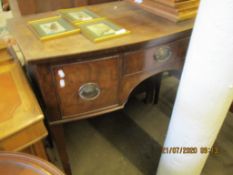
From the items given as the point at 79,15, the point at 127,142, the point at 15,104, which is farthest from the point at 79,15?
the point at 127,142

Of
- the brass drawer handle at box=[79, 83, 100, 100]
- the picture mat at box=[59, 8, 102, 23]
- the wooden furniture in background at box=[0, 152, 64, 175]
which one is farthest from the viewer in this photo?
the picture mat at box=[59, 8, 102, 23]

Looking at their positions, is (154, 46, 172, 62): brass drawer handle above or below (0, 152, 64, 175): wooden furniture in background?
above

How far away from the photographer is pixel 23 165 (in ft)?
1.74

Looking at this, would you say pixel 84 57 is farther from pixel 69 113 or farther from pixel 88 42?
pixel 69 113

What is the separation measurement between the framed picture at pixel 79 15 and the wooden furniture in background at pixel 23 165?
1.71 ft

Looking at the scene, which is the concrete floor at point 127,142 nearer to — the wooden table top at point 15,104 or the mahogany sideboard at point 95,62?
the wooden table top at point 15,104

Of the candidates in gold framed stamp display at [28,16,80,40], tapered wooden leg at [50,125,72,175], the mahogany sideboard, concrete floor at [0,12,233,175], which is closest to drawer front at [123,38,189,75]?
the mahogany sideboard

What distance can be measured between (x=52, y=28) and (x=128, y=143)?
867 mm

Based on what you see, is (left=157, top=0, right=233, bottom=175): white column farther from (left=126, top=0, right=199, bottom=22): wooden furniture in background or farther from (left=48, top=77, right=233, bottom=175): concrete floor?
(left=48, top=77, right=233, bottom=175): concrete floor

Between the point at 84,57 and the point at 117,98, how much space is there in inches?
9.3

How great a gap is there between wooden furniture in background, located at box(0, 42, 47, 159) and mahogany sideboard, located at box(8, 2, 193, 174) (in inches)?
2.2

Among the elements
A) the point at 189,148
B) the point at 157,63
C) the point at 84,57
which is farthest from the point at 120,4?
the point at 189,148

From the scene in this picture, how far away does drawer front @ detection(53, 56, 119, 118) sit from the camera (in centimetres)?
72

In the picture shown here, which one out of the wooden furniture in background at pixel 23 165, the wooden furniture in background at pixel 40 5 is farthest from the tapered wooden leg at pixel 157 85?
the wooden furniture in background at pixel 23 165
